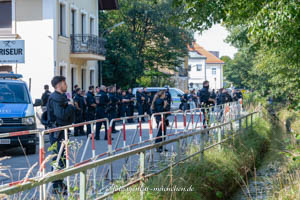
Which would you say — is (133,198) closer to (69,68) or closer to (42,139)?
(42,139)

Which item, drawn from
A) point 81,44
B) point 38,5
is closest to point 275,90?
point 81,44

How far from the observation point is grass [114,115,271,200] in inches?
259

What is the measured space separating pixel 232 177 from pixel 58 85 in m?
4.40

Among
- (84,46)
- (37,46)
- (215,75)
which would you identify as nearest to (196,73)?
(215,75)

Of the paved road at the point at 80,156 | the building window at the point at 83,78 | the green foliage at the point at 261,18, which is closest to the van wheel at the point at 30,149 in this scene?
the paved road at the point at 80,156

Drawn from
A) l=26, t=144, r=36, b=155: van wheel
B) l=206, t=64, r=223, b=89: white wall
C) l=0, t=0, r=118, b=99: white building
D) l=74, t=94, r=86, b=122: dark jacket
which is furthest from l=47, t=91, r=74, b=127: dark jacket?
l=206, t=64, r=223, b=89: white wall

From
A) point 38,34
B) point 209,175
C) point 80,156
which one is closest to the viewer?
point 209,175

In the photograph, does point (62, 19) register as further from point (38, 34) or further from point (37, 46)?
point (37, 46)

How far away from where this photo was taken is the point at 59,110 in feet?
25.4

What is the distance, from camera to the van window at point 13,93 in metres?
12.8

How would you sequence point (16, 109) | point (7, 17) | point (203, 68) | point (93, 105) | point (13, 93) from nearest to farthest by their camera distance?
point (16, 109), point (13, 93), point (93, 105), point (7, 17), point (203, 68)

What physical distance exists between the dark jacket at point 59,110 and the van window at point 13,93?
5.23 meters

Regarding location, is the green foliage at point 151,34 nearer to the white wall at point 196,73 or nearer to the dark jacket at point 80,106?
the dark jacket at point 80,106

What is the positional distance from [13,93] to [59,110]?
223 inches
